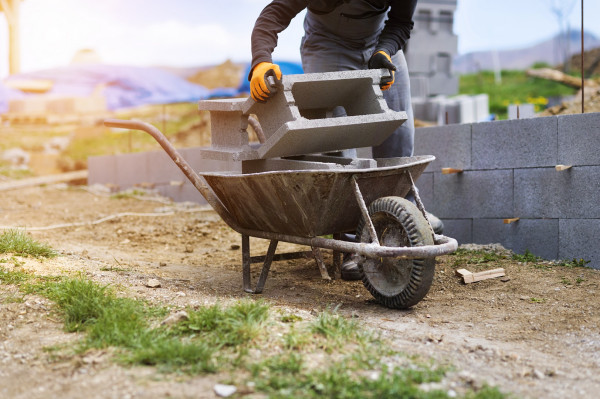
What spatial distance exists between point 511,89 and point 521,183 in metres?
15.8

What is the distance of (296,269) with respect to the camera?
4.45 m

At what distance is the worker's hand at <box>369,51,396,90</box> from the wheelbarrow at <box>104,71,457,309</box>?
0.36 ft

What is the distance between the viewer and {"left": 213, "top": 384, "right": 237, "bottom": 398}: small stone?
80.0 inches

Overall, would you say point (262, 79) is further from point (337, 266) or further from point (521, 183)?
point (521, 183)

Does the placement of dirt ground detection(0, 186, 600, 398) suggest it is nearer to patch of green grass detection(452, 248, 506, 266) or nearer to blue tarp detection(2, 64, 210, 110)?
patch of green grass detection(452, 248, 506, 266)

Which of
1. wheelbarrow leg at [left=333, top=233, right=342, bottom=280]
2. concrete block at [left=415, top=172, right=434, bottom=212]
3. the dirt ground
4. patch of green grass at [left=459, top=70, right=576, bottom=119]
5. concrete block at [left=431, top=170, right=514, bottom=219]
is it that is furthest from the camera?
patch of green grass at [left=459, top=70, right=576, bottom=119]

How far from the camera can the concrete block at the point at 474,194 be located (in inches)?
179

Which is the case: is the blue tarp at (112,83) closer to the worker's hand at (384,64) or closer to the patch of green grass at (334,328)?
the worker's hand at (384,64)

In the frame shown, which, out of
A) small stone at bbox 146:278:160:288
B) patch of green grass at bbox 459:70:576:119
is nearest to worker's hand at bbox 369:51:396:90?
small stone at bbox 146:278:160:288

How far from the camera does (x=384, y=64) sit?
3.61m

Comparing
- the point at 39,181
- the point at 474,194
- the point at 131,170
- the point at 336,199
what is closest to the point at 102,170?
the point at 131,170

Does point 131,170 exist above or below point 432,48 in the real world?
below

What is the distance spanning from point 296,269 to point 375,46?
1.57 metres

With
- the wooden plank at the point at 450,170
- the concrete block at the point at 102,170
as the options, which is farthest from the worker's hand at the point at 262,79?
the concrete block at the point at 102,170
